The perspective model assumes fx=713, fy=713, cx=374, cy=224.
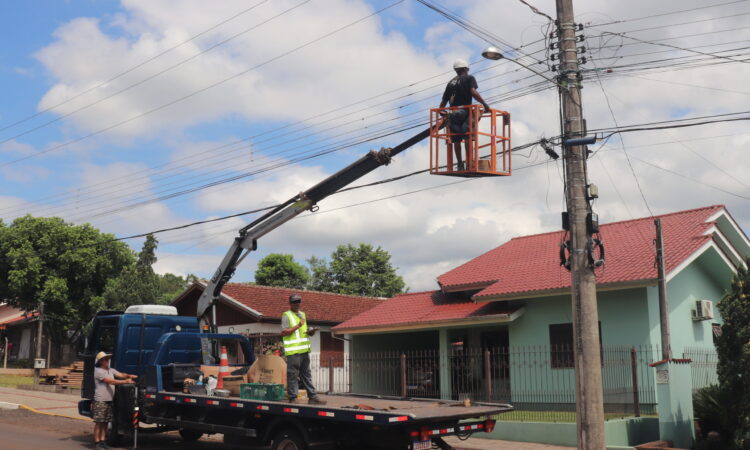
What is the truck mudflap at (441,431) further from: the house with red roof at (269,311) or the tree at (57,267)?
the tree at (57,267)

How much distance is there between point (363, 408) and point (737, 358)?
6.73 meters

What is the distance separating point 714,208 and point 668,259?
12.1 feet

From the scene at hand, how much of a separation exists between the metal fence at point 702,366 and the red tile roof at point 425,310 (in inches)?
175

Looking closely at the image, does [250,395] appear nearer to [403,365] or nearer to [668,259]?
[403,365]

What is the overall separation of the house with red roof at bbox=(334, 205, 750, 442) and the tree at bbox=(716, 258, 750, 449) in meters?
3.36

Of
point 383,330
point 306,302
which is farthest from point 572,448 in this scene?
point 306,302

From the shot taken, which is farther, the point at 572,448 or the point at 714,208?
the point at 714,208

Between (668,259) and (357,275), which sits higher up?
(357,275)

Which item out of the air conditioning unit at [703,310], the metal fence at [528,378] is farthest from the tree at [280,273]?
the air conditioning unit at [703,310]

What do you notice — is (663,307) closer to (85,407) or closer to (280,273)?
(85,407)

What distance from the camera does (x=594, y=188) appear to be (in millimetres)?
10984

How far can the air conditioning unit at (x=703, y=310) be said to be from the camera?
1809cm

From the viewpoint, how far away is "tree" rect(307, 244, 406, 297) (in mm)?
48594

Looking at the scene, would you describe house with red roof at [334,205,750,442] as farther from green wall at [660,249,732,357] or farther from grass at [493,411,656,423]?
grass at [493,411,656,423]
